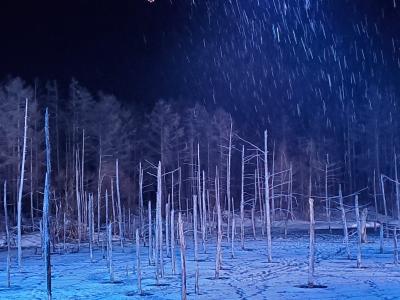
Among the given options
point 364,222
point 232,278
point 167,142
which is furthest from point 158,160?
point 232,278

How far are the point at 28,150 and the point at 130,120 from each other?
970cm

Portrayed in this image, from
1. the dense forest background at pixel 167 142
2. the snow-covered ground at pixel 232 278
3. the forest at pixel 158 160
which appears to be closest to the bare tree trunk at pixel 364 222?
the forest at pixel 158 160

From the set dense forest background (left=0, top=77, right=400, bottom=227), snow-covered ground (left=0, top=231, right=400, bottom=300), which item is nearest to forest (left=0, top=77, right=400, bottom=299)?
dense forest background (left=0, top=77, right=400, bottom=227)

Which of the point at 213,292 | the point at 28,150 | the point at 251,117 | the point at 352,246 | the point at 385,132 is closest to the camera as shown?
the point at 213,292

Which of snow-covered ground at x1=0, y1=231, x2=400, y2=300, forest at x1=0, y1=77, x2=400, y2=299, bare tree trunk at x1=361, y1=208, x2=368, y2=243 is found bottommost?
snow-covered ground at x1=0, y1=231, x2=400, y2=300

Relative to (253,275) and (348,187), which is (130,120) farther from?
(253,275)

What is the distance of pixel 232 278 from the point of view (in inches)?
823

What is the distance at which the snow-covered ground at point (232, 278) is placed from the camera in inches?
696

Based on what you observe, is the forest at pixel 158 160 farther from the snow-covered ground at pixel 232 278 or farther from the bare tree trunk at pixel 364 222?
the snow-covered ground at pixel 232 278

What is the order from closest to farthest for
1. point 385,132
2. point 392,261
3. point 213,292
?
point 213,292
point 392,261
point 385,132

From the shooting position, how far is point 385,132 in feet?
183

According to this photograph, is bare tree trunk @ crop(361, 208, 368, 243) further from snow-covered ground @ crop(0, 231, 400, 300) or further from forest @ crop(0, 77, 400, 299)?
snow-covered ground @ crop(0, 231, 400, 300)

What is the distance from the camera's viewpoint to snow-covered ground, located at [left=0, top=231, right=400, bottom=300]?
58.0ft

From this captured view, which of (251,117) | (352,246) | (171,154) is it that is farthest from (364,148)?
(352,246)
